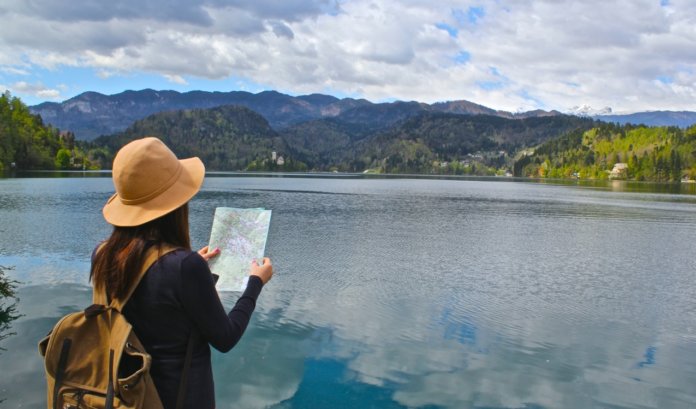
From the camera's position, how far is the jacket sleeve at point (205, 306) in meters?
3.60

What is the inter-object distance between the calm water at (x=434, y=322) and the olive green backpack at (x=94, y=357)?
691 centimetres

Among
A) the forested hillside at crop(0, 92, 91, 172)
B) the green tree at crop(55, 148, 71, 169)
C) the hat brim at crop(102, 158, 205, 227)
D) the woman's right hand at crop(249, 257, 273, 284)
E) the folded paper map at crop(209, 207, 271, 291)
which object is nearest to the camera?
the hat brim at crop(102, 158, 205, 227)

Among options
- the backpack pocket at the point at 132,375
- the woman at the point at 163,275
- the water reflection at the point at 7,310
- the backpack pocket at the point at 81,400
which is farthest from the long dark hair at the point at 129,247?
the water reflection at the point at 7,310

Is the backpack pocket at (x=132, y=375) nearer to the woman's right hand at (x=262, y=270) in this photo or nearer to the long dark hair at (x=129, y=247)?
the long dark hair at (x=129, y=247)

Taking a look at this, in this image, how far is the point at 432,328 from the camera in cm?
1539

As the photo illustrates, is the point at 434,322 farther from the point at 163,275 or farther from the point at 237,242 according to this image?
the point at 163,275

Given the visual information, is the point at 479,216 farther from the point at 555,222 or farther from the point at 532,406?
the point at 532,406

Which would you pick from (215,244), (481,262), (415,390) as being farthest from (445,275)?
(215,244)

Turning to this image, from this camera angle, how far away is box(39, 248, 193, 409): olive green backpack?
3609mm

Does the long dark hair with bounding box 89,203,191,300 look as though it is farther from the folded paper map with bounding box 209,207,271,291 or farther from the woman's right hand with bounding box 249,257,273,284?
the folded paper map with bounding box 209,207,271,291

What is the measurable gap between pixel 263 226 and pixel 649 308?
1913cm

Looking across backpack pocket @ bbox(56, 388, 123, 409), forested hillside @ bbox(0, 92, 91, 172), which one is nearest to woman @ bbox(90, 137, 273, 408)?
backpack pocket @ bbox(56, 388, 123, 409)

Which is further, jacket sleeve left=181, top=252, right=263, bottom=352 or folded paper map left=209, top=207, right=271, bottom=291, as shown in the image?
folded paper map left=209, top=207, right=271, bottom=291

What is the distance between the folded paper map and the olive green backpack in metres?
1.12
